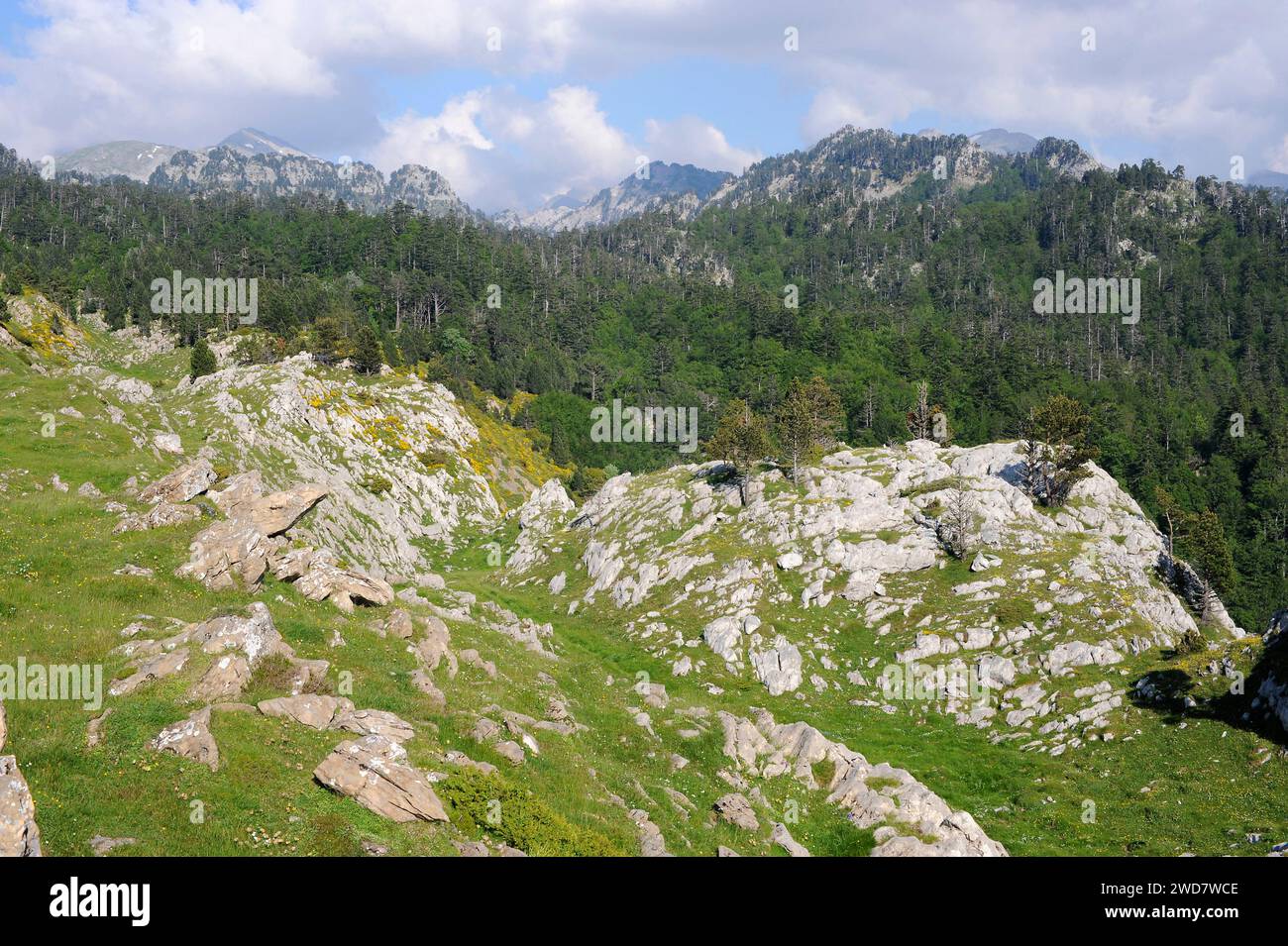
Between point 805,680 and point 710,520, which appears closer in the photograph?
point 805,680

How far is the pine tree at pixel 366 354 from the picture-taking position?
11162cm

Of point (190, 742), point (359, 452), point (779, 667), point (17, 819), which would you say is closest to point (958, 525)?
point (779, 667)

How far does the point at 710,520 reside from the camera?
68.8 m

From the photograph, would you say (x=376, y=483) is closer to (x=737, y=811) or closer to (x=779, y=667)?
(x=779, y=667)

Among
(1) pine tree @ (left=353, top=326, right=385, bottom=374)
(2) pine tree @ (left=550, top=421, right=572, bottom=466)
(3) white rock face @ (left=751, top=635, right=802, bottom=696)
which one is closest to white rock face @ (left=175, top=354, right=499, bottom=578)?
(1) pine tree @ (left=353, top=326, right=385, bottom=374)

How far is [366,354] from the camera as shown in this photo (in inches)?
4422

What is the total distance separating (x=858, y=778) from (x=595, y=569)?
142 feet

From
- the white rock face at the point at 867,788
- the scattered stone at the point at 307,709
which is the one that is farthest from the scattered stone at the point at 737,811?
the scattered stone at the point at 307,709

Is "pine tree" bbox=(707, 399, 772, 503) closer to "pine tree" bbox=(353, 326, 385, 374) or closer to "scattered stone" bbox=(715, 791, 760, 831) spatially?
"scattered stone" bbox=(715, 791, 760, 831)

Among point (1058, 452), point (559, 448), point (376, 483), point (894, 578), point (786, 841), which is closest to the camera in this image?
point (786, 841)

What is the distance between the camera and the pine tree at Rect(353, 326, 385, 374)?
11162 cm
